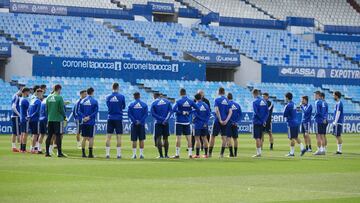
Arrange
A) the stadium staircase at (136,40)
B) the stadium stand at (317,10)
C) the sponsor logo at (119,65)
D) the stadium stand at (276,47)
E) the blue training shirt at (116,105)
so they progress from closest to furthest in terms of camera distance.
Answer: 1. the blue training shirt at (116,105)
2. the sponsor logo at (119,65)
3. the stadium staircase at (136,40)
4. the stadium stand at (276,47)
5. the stadium stand at (317,10)

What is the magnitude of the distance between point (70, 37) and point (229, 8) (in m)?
16.4

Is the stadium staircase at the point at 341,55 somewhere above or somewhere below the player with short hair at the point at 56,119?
above

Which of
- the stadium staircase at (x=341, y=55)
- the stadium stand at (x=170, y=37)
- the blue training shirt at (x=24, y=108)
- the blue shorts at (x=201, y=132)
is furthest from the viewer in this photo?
the stadium staircase at (x=341, y=55)

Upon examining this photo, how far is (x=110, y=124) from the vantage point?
28.7 meters

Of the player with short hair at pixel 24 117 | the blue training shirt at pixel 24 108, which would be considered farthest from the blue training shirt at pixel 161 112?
the blue training shirt at pixel 24 108

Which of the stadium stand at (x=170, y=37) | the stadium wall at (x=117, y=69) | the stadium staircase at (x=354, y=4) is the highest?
the stadium staircase at (x=354, y=4)

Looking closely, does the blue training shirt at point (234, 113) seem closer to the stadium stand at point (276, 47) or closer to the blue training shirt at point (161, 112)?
the blue training shirt at point (161, 112)

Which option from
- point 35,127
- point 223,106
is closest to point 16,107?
point 35,127

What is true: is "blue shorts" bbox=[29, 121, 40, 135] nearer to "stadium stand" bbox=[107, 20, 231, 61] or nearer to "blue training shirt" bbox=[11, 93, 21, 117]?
"blue training shirt" bbox=[11, 93, 21, 117]

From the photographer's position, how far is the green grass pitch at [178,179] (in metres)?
17.1

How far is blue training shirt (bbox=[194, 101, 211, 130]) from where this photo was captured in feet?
98.4

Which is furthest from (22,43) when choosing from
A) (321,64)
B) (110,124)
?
(110,124)

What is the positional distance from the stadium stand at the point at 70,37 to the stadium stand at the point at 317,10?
1570 cm

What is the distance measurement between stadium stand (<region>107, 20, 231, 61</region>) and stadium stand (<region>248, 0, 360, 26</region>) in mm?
9436
